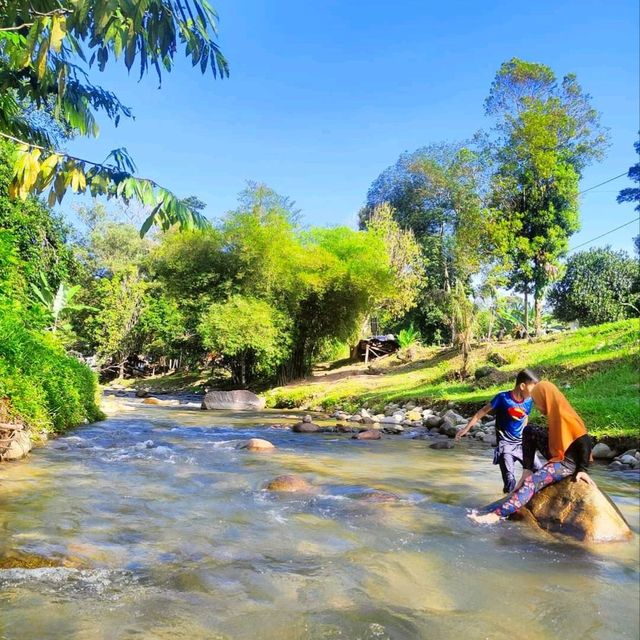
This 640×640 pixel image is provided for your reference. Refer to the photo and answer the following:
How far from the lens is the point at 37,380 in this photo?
33.2 feet

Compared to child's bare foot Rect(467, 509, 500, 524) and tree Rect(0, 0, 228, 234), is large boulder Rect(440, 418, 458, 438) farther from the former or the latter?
tree Rect(0, 0, 228, 234)

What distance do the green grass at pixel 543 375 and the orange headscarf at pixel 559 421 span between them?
19.0 ft

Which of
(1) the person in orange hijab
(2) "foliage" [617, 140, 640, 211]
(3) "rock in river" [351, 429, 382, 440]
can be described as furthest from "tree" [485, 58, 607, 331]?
(1) the person in orange hijab

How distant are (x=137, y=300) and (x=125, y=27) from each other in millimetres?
33019

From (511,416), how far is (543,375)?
10.9 metres

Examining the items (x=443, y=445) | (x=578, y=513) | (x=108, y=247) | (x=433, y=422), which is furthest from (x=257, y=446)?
(x=108, y=247)

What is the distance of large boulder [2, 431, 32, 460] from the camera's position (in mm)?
8125

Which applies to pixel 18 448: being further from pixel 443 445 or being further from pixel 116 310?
pixel 116 310

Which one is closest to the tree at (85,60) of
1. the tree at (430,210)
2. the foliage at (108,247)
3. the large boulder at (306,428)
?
the large boulder at (306,428)

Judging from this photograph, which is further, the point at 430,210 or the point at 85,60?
the point at 430,210

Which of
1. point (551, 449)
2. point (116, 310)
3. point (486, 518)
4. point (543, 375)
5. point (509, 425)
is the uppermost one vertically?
point (116, 310)

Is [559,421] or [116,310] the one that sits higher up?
[116,310]

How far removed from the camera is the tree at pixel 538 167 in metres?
23.8

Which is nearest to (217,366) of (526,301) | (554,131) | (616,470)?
(526,301)
